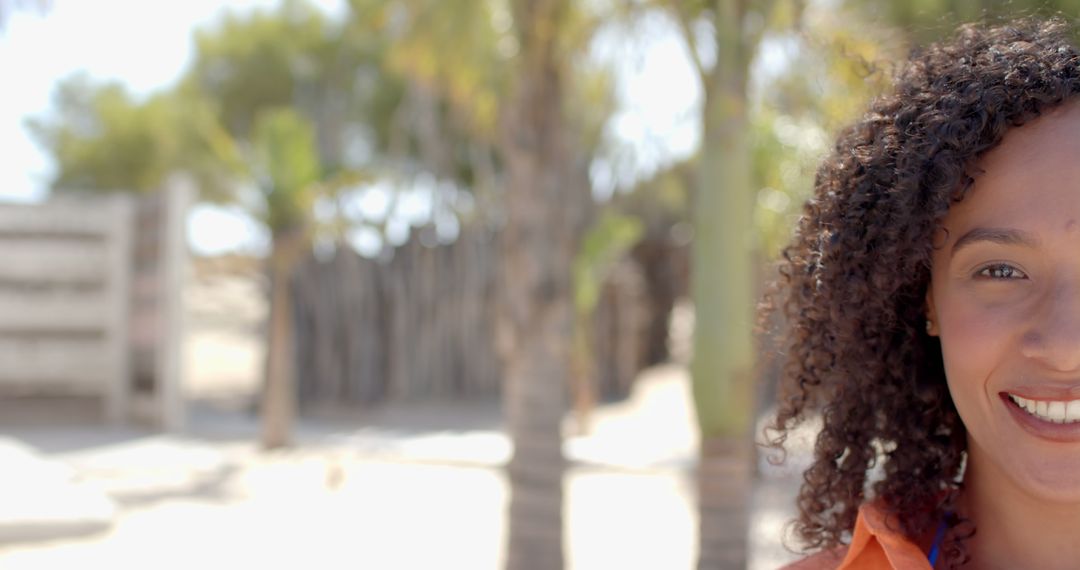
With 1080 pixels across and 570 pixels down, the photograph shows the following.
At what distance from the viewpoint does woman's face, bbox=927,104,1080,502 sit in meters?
1.43

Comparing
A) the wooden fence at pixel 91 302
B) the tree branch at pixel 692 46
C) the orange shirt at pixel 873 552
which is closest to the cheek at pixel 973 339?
the orange shirt at pixel 873 552

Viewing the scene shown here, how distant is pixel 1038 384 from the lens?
1.43 meters

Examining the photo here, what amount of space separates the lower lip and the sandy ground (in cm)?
118

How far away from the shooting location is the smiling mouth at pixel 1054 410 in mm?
1431

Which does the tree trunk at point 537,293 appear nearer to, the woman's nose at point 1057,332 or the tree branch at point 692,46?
the tree branch at point 692,46

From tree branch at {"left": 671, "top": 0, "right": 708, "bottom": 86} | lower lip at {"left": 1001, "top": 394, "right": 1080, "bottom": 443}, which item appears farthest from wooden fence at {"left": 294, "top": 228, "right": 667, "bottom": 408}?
lower lip at {"left": 1001, "top": 394, "right": 1080, "bottom": 443}

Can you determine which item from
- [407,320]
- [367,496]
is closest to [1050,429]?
[367,496]

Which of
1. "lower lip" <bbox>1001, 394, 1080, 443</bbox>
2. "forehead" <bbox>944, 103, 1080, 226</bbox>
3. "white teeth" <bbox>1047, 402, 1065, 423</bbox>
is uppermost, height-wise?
"forehead" <bbox>944, 103, 1080, 226</bbox>

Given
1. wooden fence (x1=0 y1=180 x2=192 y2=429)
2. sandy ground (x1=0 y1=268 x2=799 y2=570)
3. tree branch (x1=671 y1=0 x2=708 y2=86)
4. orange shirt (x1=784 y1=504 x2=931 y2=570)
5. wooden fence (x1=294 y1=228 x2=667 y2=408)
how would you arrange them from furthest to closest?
wooden fence (x1=294 y1=228 x2=667 y2=408) → wooden fence (x1=0 y1=180 x2=192 y2=429) → sandy ground (x1=0 y1=268 x2=799 y2=570) → tree branch (x1=671 y1=0 x2=708 y2=86) → orange shirt (x1=784 y1=504 x2=931 y2=570)

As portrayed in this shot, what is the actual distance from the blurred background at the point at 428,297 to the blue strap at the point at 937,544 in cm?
39

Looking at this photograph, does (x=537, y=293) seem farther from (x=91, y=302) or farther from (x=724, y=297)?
(x=91, y=302)

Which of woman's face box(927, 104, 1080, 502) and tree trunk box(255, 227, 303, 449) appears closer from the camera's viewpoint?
woman's face box(927, 104, 1080, 502)

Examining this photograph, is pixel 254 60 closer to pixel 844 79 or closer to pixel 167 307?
pixel 167 307

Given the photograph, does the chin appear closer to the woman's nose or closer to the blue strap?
the woman's nose
